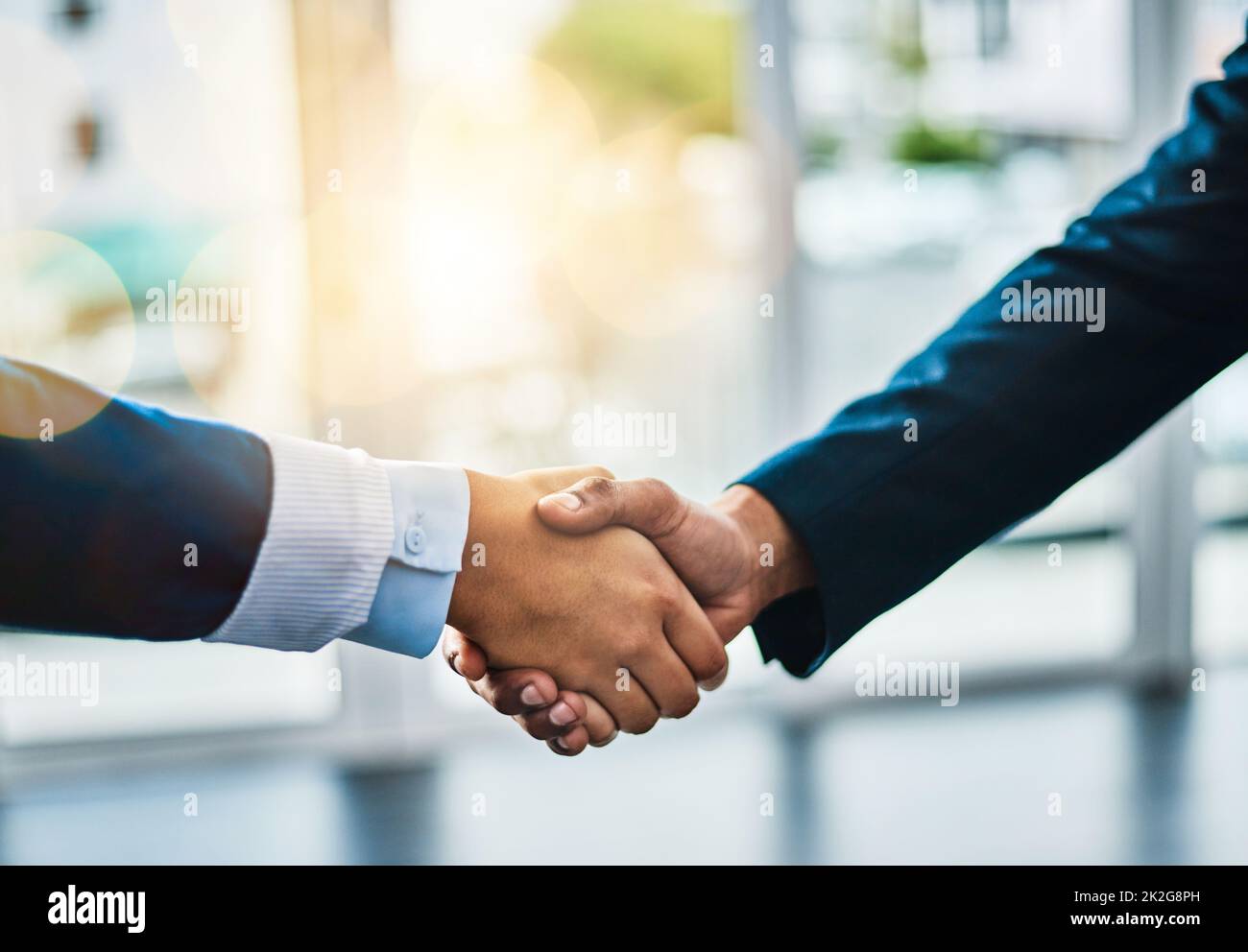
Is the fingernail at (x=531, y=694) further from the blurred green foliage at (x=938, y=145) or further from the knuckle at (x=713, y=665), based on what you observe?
the blurred green foliage at (x=938, y=145)

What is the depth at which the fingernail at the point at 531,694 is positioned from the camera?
4.37 feet

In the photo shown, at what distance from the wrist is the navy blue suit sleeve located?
63cm

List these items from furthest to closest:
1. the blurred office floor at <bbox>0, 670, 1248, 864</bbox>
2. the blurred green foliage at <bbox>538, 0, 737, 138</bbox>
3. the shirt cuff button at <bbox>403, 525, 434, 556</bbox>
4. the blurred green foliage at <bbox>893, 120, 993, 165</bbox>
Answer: the blurred green foliage at <bbox>893, 120, 993, 165</bbox> → the blurred green foliage at <bbox>538, 0, 737, 138</bbox> → the blurred office floor at <bbox>0, 670, 1248, 864</bbox> → the shirt cuff button at <bbox>403, 525, 434, 556</bbox>

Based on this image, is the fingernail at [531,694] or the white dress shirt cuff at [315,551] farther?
the fingernail at [531,694]

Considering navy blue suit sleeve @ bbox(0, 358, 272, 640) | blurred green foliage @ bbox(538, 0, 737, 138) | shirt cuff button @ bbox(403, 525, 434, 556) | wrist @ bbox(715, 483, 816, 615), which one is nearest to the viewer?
navy blue suit sleeve @ bbox(0, 358, 272, 640)

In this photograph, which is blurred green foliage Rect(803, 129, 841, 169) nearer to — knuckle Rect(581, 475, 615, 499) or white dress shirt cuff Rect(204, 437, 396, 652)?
knuckle Rect(581, 475, 615, 499)

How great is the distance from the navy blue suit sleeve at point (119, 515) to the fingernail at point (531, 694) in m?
0.40

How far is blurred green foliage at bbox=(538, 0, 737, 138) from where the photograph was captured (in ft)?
10.6

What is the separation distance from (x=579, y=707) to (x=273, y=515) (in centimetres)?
50

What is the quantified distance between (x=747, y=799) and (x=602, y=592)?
4.83 ft

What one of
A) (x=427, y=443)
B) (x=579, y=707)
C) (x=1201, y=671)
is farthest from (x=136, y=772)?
(x=1201, y=671)

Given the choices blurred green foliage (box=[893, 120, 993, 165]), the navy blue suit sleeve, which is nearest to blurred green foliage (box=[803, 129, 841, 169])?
blurred green foliage (box=[893, 120, 993, 165])

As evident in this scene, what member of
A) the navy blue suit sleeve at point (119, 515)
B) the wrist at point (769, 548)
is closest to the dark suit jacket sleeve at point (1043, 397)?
the wrist at point (769, 548)

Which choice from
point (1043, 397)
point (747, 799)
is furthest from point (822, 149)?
point (1043, 397)
